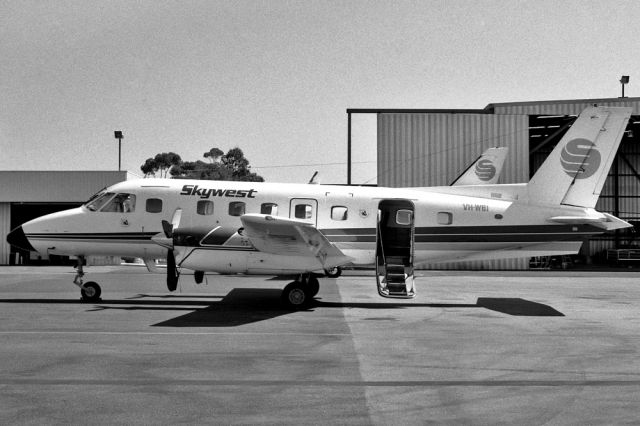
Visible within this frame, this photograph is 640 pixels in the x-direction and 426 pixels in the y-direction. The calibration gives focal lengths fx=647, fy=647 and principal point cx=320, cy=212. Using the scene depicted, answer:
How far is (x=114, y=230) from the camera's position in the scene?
17797mm

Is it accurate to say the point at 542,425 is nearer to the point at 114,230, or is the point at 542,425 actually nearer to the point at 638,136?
the point at 114,230

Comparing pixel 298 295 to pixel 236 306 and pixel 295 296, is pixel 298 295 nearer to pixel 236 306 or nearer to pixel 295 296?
pixel 295 296

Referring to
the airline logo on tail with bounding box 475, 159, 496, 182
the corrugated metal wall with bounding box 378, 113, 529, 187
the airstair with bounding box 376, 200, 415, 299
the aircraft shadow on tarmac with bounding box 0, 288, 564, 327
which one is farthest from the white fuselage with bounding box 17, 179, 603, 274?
the corrugated metal wall with bounding box 378, 113, 529, 187

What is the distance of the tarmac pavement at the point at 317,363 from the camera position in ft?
22.0

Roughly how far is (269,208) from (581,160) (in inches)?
340

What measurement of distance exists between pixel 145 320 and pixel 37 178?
35532mm

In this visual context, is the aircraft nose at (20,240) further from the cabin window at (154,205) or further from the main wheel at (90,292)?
the cabin window at (154,205)

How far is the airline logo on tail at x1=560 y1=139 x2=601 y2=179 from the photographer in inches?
698

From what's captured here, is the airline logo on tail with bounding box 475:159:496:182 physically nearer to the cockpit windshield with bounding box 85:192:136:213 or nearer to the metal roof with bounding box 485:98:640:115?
the metal roof with bounding box 485:98:640:115

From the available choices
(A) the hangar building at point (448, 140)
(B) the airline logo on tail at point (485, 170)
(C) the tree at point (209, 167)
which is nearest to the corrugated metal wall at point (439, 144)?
(A) the hangar building at point (448, 140)

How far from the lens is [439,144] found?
39.5 metres

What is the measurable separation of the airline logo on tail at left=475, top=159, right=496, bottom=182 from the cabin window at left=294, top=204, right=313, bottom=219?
18700 millimetres

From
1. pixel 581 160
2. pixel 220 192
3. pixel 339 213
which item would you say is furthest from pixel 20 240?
pixel 581 160

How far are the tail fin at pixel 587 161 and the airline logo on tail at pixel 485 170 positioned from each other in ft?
53.1
